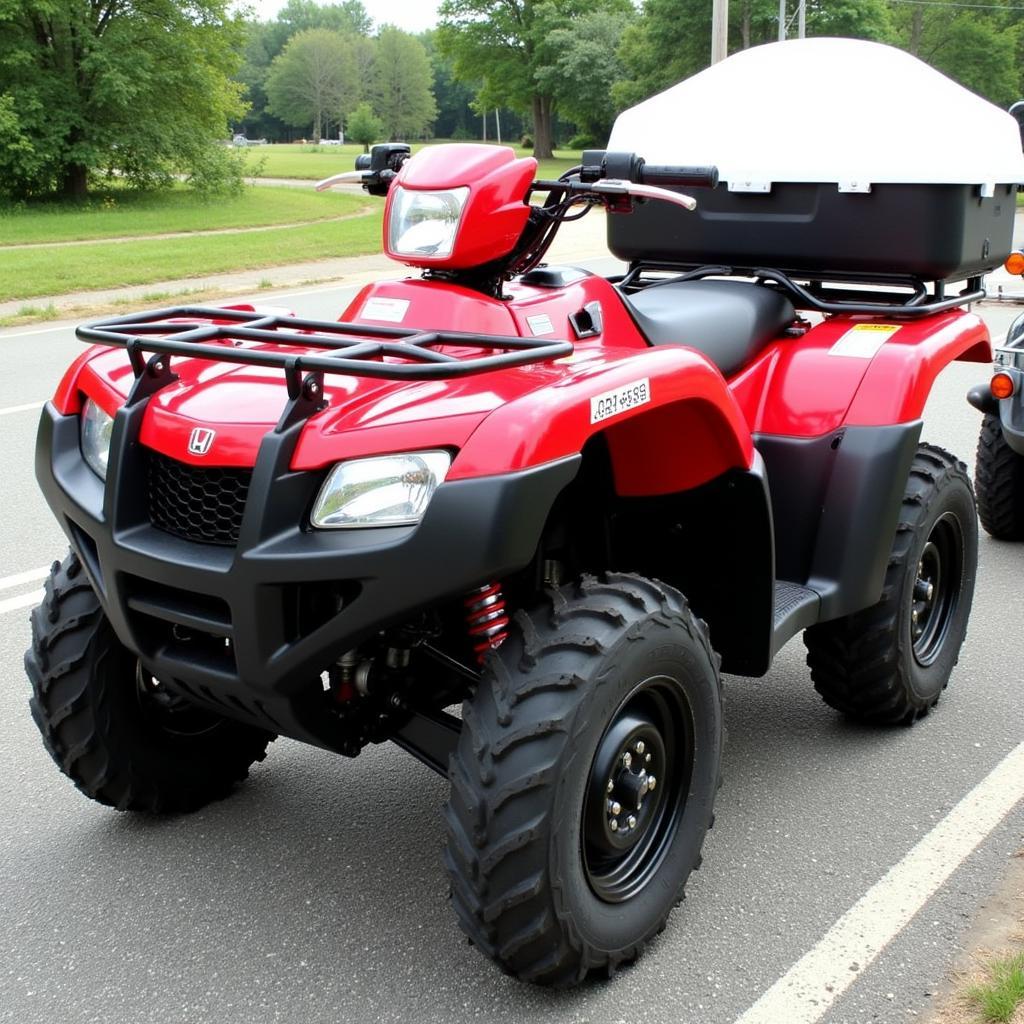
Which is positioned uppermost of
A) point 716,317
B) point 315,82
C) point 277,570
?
point 315,82

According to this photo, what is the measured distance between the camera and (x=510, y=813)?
2484 mm

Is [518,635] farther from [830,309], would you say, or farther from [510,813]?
[830,309]

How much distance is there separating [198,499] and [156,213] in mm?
25787

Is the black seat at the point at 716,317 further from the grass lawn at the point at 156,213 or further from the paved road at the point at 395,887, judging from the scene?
the grass lawn at the point at 156,213

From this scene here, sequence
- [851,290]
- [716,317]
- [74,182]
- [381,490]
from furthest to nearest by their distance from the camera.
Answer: [74,182]
[851,290]
[716,317]
[381,490]

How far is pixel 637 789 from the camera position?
279cm

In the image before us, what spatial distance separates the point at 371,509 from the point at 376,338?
63 centimetres

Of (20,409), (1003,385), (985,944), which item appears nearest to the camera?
(985,944)

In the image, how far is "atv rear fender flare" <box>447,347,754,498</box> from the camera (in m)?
2.38

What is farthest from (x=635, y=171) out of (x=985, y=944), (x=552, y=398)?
(x=985, y=944)

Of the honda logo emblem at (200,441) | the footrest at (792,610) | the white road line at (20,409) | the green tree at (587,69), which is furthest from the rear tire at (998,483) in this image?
the green tree at (587,69)

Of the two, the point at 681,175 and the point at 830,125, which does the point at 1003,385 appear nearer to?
the point at 830,125

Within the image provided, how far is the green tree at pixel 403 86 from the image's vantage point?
113438 millimetres

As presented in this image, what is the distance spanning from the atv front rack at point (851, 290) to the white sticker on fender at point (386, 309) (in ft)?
4.47
